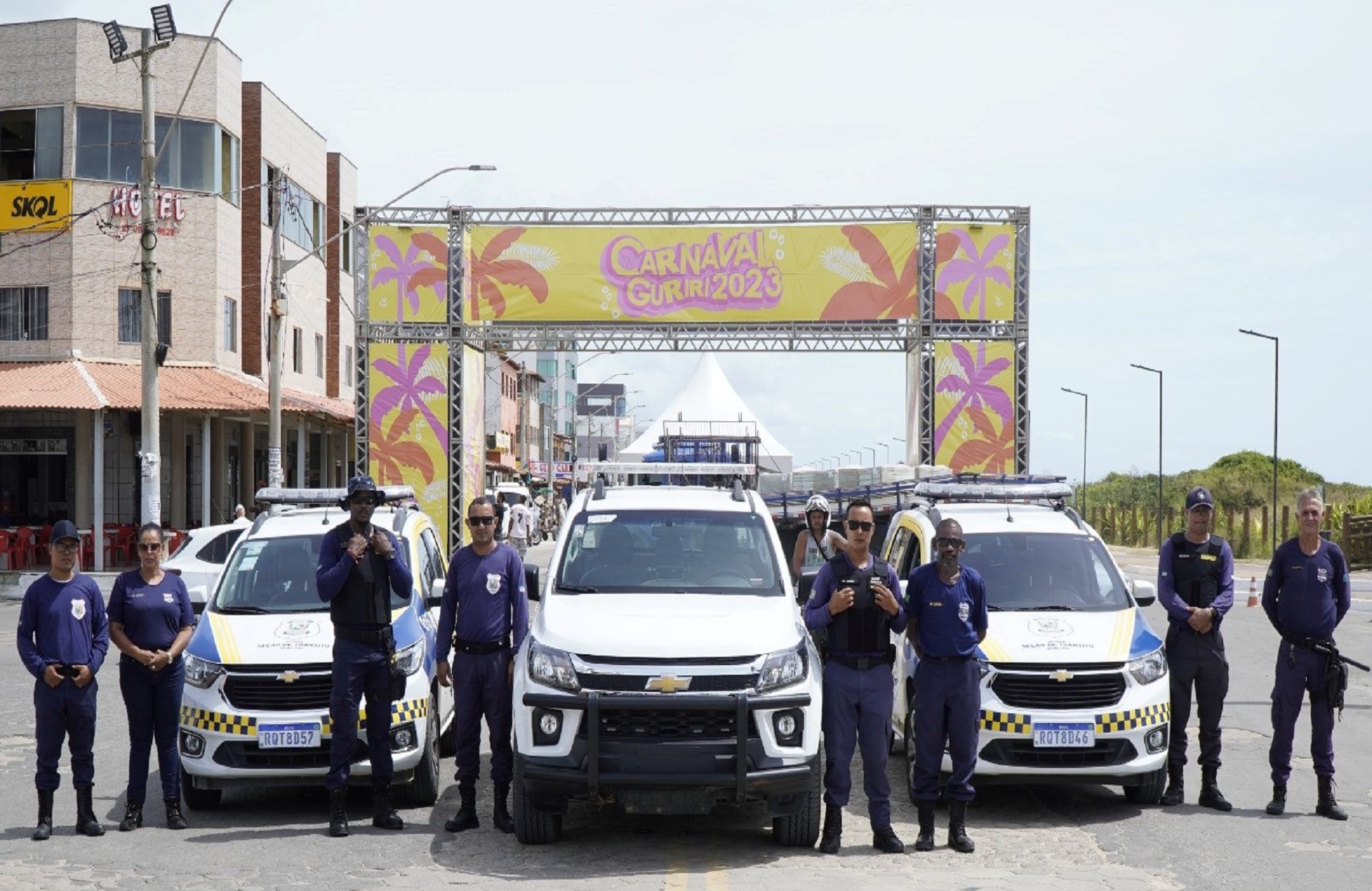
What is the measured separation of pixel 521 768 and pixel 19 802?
4002 mm

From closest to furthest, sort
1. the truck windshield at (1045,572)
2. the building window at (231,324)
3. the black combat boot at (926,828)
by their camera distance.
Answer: the black combat boot at (926,828)
the truck windshield at (1045,572)
the building window at (231,324)

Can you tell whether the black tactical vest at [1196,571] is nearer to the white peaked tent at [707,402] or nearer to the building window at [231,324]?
the building window at [231,324]

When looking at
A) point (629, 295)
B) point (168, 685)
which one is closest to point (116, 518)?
point (629, 295)

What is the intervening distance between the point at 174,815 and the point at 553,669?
2756 millimetres

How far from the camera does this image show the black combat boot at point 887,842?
28.6 ft

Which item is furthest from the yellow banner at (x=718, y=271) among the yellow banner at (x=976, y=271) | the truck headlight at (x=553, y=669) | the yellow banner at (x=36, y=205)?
the truck headlight at (x=553, y=669)

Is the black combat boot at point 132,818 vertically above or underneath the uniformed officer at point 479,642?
underneath

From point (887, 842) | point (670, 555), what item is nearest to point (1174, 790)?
point (887, 842)

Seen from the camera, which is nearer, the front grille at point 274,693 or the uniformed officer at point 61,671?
the uniformed officer at point 61,671

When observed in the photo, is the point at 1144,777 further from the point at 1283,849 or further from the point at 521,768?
the point at 521,768

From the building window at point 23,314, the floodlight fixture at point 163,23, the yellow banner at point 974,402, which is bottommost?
the yellow banner at point 974,402

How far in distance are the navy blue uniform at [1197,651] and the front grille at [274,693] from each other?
17.6ft

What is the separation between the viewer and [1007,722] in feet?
31.4

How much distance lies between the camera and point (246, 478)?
42250 mm
